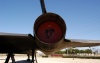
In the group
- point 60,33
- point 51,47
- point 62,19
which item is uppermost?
point 62,19

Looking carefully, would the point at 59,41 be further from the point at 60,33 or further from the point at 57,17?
the point at 57,17

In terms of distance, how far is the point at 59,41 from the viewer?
4.65 metres

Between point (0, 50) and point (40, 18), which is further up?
point (40, 18)

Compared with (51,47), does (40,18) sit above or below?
above

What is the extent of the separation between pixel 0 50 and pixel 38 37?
2.90m

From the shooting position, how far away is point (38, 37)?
470 cm

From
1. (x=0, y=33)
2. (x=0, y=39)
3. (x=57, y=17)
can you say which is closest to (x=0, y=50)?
(x=0, y=39)

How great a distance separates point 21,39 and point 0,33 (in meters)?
0.62

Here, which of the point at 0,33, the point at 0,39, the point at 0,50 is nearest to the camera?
the point at 0,33

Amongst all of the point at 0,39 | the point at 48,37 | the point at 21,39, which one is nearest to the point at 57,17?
the point at 48,37

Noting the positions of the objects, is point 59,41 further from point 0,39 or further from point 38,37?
point 0,39

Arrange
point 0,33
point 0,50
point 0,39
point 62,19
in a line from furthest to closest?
point 0,50
point 0,39
point 0,33
point 62,19

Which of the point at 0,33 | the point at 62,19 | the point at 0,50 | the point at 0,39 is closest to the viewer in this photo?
the point at 62,19

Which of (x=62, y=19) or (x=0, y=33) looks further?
(x=0, y=33)
